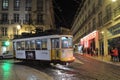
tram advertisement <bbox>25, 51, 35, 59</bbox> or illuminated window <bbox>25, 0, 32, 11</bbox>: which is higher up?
illuminated window <bbox>25, 0, 32, 11</bbox>

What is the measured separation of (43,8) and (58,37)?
3919 centimetres

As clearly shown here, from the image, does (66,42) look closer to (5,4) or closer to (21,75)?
(21,75)

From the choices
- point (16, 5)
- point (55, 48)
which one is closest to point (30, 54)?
point (55, 48)

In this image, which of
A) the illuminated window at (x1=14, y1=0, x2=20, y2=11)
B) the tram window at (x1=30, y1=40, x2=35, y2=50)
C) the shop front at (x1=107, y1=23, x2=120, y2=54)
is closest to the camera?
the tram window at (x1=30, y1=40, x2=35, y2=50)

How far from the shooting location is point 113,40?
125 feet

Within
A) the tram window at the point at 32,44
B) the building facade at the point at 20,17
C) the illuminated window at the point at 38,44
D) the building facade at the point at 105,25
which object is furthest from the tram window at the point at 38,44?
the building facade at the point at 20,17

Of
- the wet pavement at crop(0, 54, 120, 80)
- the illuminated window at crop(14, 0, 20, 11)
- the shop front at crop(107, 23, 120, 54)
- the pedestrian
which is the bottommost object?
the wet pavement at crop(0, 54, 120, 80)

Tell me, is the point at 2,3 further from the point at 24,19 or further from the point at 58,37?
the point at 58,37

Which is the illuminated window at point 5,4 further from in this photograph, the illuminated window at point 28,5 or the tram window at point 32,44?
the tram window at point 32,44

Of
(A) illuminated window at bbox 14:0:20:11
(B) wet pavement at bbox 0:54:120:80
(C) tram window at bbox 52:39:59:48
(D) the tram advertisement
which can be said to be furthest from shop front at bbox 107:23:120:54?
(A) illuminated window at bbox 14:0:20:11

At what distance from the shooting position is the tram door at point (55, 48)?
2416 centimetres

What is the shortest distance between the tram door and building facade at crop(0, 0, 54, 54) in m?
36.3

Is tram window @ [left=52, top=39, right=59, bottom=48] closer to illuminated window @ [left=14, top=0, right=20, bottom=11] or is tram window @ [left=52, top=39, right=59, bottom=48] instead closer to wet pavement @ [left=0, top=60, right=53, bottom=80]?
wet pavement @ [left=0, top=60, right=53, bottom=80]

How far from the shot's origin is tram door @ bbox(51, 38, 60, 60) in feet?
79.3
